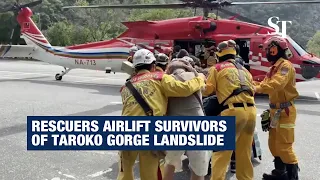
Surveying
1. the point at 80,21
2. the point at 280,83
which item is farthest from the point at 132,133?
the point at 80,21

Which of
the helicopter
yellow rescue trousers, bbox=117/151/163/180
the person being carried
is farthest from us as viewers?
the helicopter

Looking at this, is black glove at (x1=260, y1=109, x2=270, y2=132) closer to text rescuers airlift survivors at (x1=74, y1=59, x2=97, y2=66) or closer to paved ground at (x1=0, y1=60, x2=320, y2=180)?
paved ground at (x1=0, y1=60, x2=320, y2=180)

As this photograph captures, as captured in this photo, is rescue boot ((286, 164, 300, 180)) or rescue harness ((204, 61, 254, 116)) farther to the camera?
rescue boot ((286, 164, 300, 180))

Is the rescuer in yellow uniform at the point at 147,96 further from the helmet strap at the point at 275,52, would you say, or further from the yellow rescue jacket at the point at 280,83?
the helmet strap at the point at 275,52

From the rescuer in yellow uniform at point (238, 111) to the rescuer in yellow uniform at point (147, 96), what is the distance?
0.73 m

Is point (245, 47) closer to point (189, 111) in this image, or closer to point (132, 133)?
point (189, 111)

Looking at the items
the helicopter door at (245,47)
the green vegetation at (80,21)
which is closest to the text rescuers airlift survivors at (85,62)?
the helicopter door at (245,47)

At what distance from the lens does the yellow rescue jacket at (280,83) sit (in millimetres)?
4645

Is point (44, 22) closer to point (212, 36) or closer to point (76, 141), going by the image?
point (212, 36)

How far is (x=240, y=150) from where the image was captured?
431 centimetres

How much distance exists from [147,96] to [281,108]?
208cm

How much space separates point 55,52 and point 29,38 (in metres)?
2.01

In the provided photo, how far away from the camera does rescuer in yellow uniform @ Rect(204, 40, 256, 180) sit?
4227mm

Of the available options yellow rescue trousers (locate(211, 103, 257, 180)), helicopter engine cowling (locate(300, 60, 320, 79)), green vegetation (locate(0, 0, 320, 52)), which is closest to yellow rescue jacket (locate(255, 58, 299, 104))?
yellow rescue trousers (locate(211, 103, 257, 180))
